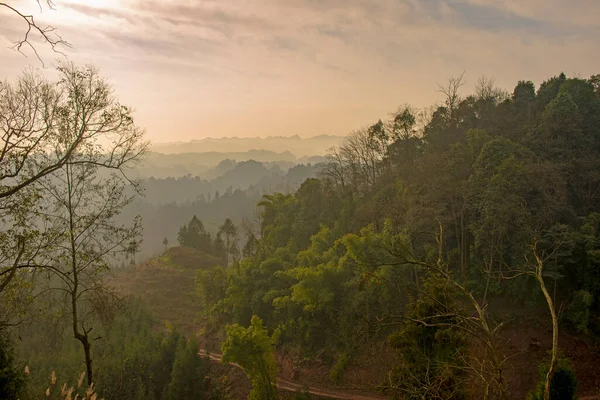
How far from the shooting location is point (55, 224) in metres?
7.10

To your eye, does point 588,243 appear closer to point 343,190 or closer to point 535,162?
point 535,162

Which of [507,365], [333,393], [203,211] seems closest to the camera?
[507,365]

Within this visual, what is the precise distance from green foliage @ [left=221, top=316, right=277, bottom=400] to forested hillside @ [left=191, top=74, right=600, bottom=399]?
3.12m

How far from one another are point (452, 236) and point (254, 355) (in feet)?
Answer: 35.7

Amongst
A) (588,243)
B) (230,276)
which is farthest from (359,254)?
(230,276)

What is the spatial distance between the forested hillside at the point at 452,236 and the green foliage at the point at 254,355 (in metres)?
3.12

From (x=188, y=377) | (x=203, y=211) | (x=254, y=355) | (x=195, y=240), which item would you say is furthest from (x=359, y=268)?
(x=203, y=211)

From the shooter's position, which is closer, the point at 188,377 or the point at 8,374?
the point at 8,374

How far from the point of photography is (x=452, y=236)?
18266mm

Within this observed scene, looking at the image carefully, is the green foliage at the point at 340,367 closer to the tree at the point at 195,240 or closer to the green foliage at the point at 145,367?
the green foliage at the point at 145,367

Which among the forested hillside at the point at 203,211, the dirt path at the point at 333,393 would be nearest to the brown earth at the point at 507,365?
the dirt path at the point at 333,393

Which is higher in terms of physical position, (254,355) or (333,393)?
(254,355)

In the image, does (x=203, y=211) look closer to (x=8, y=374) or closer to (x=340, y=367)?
(x=340, y=367)

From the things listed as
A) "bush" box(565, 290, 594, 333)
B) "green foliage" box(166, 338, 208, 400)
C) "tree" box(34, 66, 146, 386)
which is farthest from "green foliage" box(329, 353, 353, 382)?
"tree" box(34, 66, 146, 386)
